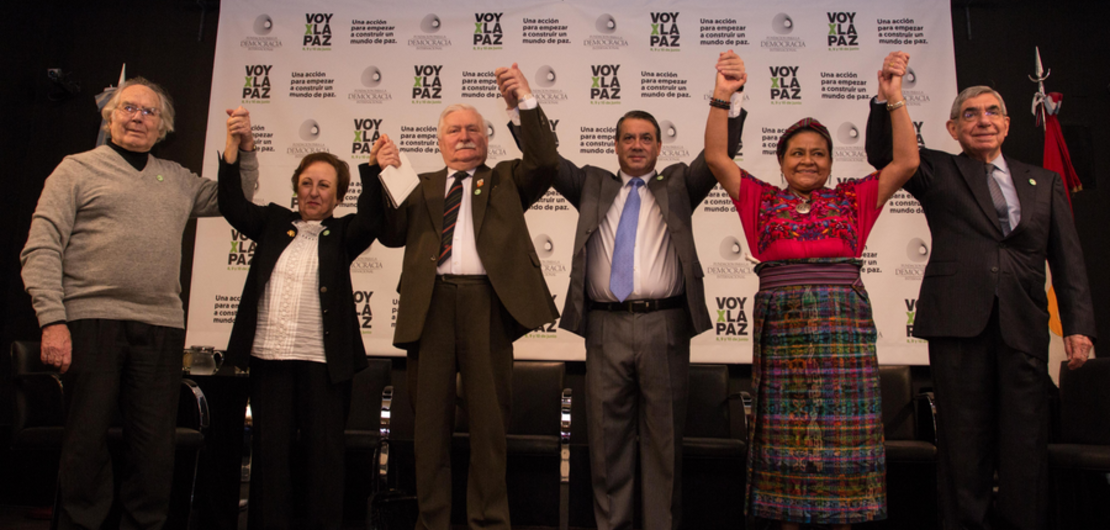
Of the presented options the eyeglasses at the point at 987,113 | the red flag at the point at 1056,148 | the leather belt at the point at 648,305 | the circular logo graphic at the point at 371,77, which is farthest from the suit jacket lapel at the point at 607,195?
the red flag at the point at 1056,148

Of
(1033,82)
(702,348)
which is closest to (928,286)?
(702,348)

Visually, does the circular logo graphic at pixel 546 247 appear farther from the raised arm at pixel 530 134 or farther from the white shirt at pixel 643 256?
the raised arm at pixel 530 134

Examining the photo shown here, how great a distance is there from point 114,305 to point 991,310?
3.25 meters

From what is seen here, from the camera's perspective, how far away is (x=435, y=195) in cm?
266

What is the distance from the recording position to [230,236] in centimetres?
414

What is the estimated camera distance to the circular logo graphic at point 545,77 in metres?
4.17

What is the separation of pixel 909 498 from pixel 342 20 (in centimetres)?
435

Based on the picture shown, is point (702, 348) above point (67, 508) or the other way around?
above

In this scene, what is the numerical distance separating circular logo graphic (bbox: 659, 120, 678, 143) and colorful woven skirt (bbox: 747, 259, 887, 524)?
1.82 metres

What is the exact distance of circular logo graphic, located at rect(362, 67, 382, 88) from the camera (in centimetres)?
423

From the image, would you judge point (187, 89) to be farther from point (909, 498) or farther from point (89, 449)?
point (909, 498)

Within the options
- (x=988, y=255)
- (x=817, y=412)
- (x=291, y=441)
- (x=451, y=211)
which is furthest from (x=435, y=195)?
(x=988, y=255)

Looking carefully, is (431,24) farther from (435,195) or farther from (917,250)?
(917,250)

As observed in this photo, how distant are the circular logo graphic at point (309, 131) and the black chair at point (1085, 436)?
4.22 meters
